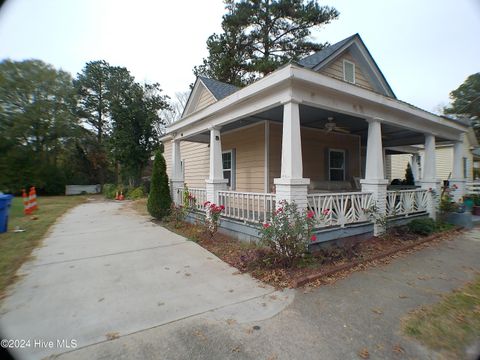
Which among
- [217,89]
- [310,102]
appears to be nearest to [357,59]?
[217,89]

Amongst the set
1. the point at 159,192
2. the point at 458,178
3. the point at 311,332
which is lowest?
the point at 311,332

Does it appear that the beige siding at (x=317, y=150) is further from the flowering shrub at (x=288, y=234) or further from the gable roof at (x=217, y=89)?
the gable roof at (x=217, y=89)

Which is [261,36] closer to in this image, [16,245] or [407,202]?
[407,202]

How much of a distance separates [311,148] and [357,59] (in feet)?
13.0

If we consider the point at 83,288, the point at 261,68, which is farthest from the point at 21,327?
the point at 261,68

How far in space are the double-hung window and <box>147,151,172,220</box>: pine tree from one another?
5987 mm

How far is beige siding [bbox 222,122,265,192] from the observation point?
728 centimetres

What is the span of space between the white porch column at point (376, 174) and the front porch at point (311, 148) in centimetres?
2

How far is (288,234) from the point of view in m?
3.74

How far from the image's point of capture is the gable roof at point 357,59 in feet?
25.2

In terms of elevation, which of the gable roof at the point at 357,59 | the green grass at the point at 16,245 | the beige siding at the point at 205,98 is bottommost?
the green grass at the point at 16,245

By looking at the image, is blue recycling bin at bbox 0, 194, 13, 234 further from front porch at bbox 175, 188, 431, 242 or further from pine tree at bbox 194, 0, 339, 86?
pine tree at bbox 194, 0, 339, 86

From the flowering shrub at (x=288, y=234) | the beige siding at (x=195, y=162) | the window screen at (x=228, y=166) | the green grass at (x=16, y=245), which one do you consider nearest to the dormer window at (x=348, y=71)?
the window screen at (x=228, y=166)

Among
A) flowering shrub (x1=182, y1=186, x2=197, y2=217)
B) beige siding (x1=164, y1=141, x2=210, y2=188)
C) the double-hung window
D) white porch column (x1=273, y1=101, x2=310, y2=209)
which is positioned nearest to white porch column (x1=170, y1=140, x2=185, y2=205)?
flowering shrub (x1=182, y1=186, x2=197, y2=217)
